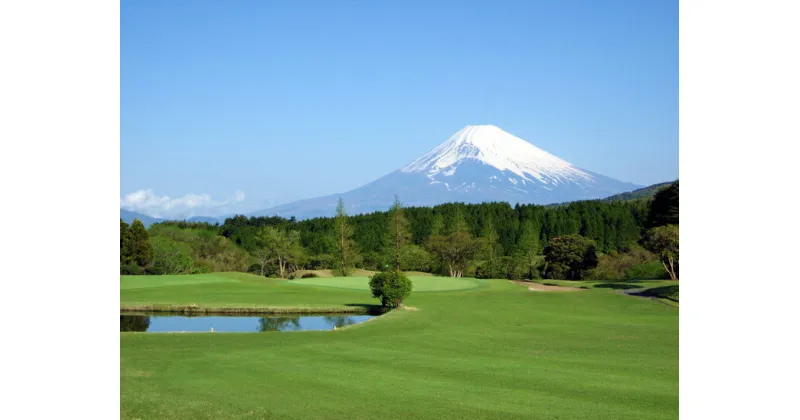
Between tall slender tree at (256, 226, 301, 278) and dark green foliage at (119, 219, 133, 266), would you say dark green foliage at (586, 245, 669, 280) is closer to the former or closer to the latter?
tall slender tree at (256, 226, 301, 278)

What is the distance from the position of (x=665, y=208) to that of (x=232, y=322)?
1585cm

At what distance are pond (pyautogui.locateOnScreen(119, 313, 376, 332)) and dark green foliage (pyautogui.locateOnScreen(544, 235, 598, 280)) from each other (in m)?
19.9

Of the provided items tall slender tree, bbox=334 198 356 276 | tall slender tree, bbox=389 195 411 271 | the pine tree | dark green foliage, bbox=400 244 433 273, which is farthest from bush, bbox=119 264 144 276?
the pine tree

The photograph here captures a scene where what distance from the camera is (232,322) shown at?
18.5m

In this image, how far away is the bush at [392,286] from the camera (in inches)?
763

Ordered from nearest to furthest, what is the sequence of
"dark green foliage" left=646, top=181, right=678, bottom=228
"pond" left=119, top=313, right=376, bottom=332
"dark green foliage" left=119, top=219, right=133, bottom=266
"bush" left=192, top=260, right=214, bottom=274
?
1. "pond" left=119, top=313, right=376, bottom=332
2. "dark green foliage" left=646, top=181, right=678, bottom=228
3. "dark green foliage" left=119, top=219, right=133, bottom=266
4. "bush" left=192, top=260, right=214, bottom=274

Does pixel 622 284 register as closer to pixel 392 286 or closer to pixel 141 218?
pixel 392 286

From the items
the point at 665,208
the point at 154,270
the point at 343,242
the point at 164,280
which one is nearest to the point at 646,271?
the point at 665,208

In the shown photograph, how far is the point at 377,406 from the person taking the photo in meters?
8.02

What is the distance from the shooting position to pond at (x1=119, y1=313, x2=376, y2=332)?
17438 mm

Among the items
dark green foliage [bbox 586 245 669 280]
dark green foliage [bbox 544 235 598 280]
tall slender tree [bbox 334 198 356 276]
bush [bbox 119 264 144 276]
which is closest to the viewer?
bush [bbox 119 264 144 276]
